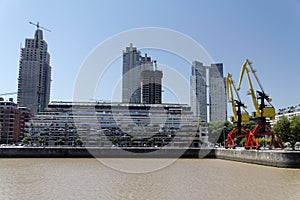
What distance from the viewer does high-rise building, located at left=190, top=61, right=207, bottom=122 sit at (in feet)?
308

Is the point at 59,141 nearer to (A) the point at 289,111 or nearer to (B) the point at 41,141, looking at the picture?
(B) the point at 41,141

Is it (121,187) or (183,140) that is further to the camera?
(183,140)

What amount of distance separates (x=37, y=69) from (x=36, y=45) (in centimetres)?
1074

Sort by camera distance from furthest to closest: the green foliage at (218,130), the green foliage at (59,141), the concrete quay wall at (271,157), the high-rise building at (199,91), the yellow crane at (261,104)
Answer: the high-rise building at (199,91) < the green foliage at (218,130) < the green foliage at (59,141) < the yellow crane at (261,104) < the concrete quay wall at (271,157)

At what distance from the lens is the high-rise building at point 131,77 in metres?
98.0

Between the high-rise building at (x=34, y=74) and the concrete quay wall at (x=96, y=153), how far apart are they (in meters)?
82.1

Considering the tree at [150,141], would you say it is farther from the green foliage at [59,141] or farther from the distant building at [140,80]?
the distant building at [140,80]

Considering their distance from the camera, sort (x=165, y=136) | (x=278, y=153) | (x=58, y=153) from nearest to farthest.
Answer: (x=278, y=153), (x=58, y=153), (x=165, y=136)

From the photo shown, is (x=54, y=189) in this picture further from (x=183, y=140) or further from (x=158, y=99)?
(x=158, y=99)

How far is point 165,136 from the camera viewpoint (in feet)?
252

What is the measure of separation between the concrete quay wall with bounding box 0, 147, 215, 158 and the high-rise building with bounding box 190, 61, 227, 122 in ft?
142

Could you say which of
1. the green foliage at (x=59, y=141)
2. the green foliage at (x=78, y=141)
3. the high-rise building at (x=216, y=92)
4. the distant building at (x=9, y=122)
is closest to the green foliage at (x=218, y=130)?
the high-rise building at (x=216, y=92)

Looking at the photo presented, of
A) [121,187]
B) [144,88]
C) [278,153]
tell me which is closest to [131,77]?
[144,88]

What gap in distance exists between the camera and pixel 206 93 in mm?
96625
